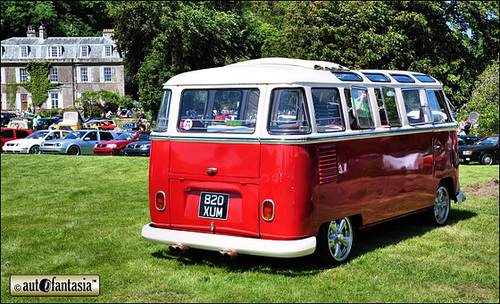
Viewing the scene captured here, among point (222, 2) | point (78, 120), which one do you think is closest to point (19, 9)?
point (78, 120)

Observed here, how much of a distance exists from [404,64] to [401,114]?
2937 centimetres

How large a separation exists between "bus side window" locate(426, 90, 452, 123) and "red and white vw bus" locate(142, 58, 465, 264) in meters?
1.48

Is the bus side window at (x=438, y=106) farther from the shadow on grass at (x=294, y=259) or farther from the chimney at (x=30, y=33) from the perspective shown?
the chimney at (x=30, y=33)

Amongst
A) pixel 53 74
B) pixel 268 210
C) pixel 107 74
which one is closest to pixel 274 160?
pixel 268 210

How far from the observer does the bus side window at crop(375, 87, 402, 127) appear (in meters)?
9.31

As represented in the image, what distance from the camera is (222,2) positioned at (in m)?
49.6

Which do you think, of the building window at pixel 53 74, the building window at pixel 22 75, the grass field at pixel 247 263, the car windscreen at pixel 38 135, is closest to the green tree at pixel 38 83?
the building window at pixel 53 74

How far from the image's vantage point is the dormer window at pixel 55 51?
255 ft

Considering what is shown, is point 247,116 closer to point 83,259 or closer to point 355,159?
point 355,159

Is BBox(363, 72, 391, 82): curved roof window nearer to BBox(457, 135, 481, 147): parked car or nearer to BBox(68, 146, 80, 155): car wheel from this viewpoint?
BBox(457, 135, 481, 147): parked car

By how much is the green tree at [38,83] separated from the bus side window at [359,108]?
72354 mm

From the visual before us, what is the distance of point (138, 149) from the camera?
29266 mm

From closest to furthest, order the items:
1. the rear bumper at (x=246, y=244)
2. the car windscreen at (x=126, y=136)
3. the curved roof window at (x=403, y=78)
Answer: the rear bumper at (x=246, y=244)
the curved roof window at (x=403, y=78)
the car windscreen at (x=126, y=136)

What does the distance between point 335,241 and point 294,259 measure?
2.16ft
